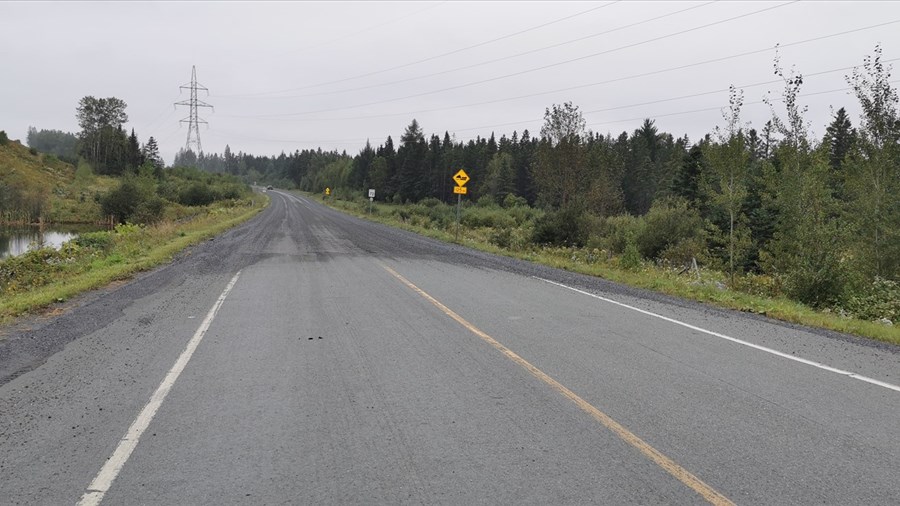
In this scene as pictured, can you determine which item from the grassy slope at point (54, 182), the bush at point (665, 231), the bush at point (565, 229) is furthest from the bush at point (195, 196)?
the bush at point (665, 231)

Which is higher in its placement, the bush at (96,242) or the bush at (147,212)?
the bush at (147,212)

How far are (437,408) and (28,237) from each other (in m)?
45.8

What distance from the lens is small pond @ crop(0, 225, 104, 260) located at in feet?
105

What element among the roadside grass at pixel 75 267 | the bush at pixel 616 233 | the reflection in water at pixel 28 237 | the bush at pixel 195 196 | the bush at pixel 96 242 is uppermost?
the bush at pixel 195 196

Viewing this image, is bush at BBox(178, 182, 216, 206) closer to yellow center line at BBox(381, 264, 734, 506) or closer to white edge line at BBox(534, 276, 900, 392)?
white edge line at BBox(534, 276, 900, 392)

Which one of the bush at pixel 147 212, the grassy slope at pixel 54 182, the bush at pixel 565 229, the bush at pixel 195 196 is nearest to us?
the bush at pixel 565 229

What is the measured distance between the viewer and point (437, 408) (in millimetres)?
4848

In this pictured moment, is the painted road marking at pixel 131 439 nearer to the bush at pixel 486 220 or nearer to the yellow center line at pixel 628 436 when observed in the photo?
the yellow center line at pixel 628 436

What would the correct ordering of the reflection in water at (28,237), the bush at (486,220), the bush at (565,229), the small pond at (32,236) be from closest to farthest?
the bush at (565,229) → the reflection in water at (28,237) → the small pond at (32,236) → the bush at (486,220)

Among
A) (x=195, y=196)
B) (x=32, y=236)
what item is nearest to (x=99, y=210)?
(x=32, y=236)

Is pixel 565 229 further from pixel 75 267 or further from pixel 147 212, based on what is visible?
pixel 147 212

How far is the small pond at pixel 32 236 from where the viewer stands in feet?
105

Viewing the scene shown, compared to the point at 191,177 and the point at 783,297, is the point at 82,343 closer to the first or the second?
the point at 783,297

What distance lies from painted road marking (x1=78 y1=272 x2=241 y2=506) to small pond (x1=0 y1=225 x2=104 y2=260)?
2908 centimetres
